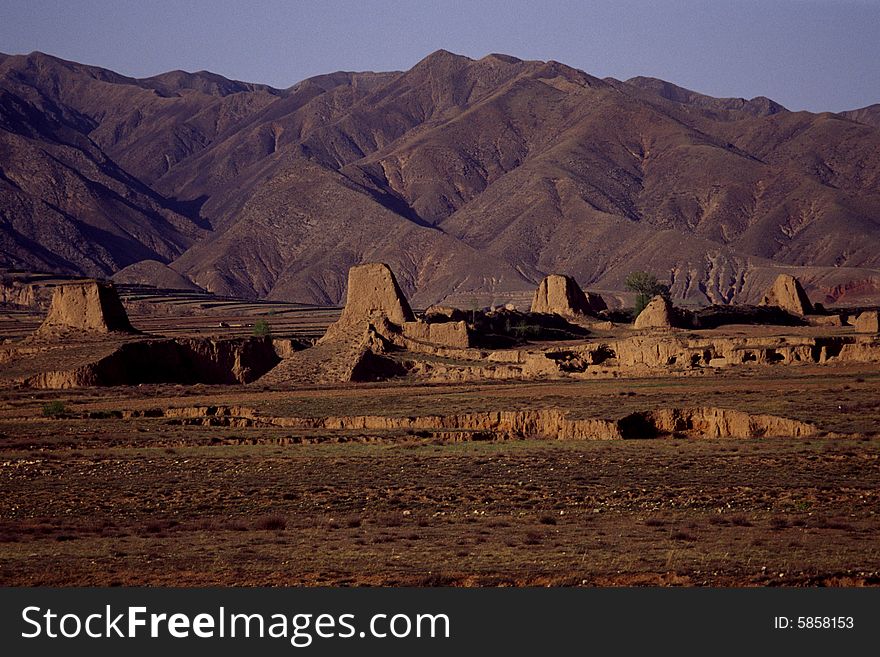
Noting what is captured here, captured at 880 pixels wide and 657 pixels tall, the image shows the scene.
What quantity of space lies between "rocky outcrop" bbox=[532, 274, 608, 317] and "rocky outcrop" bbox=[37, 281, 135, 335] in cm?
3588

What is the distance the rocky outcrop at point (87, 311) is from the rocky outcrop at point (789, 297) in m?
53.5

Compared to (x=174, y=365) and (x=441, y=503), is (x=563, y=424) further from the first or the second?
(x=174, y=365)

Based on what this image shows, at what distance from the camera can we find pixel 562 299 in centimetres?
9738

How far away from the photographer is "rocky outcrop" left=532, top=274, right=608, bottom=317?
3814 inches

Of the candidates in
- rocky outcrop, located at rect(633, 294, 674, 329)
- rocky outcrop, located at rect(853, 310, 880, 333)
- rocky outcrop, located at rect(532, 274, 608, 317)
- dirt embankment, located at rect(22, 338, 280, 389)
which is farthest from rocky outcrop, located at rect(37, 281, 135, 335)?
rocky outcrop, located at rect(853, 310, 880, 333)

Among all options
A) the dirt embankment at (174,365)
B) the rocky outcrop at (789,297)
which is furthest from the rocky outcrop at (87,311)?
the rocky outcrop at (789,297)

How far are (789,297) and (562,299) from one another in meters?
19.5

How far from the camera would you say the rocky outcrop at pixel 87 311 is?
70938 mm

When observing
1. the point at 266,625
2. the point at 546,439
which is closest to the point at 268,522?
the point at 266,625

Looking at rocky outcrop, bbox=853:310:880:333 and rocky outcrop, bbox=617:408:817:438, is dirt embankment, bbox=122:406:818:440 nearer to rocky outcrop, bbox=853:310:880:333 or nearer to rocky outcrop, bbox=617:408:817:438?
rocky outcrop, bbox=617:408:817:438

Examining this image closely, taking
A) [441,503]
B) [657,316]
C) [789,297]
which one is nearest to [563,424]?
[441,503]

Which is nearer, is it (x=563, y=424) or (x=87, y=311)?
(x=563, y=424)

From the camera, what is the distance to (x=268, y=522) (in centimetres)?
2428

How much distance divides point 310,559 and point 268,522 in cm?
401
